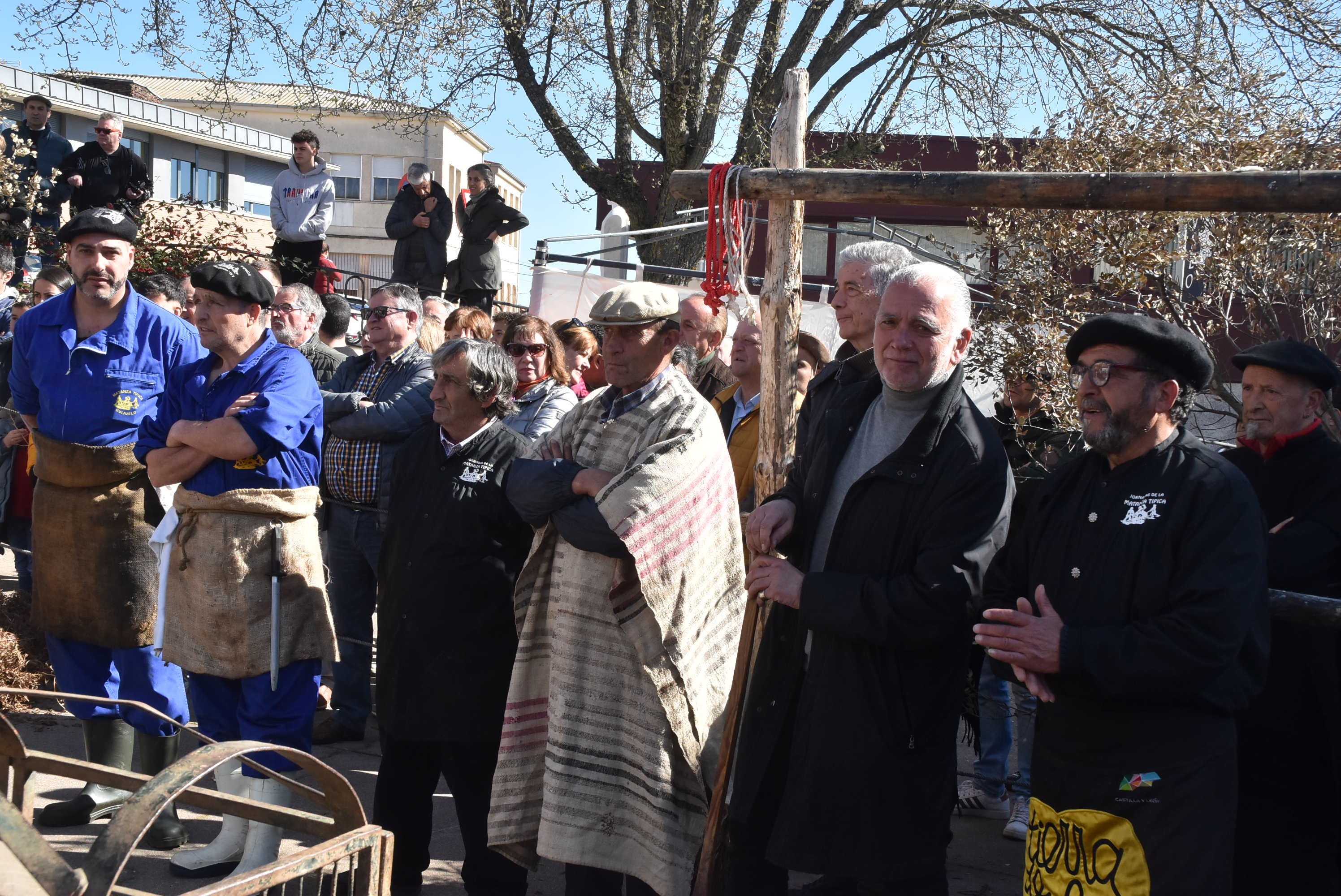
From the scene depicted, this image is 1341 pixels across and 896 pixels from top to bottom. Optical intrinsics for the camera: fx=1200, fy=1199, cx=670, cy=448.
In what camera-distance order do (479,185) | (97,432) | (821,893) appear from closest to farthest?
(821,893)
(97,432)
(479,185)

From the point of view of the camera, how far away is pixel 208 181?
139 ft

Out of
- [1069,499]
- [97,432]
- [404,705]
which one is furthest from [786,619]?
[97,432]

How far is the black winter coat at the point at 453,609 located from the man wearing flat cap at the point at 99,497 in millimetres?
1331

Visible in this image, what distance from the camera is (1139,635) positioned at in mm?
2514

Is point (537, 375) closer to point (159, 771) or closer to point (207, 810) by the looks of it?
point (159, 771)

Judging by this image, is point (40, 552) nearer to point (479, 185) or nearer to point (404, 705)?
point (404, 705)

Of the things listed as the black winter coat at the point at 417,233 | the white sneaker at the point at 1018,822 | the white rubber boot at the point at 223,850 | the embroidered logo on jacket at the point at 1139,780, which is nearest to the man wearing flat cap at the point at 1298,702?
the embroidered logo on jacket at the point at 1139,780

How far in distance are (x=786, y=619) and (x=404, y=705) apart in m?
1.42

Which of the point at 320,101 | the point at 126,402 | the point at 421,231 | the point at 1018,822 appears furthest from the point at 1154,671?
the point at 320,101

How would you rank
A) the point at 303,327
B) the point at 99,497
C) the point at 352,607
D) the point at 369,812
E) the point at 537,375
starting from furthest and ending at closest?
the point at 303,327 → the point at 352,607 → the point at 537,375 → the point at 369,812 → the point at 99,497

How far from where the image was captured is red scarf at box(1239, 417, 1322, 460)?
10.6 ft

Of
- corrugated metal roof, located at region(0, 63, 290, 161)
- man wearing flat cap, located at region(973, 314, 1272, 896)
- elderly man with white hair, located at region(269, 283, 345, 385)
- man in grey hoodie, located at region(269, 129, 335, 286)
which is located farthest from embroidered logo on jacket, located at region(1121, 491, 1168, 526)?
corrugated metal roof, located at region(0, 63, 290, 161)

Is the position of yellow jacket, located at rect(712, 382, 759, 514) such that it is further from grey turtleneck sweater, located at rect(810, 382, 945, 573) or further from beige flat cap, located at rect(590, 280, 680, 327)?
grey turtleneck sweater, located at rect(810, 382, 945, 573)

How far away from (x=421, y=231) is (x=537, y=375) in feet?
20.2
